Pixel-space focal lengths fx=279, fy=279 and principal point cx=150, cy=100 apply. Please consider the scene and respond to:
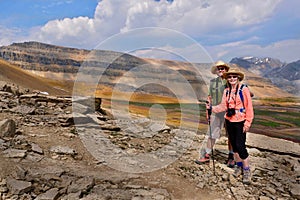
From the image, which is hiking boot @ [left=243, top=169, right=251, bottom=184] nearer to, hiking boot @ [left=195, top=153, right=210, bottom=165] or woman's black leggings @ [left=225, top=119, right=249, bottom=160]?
woman's black leggings @ [left=225, top=119, right=249, bottom=160]

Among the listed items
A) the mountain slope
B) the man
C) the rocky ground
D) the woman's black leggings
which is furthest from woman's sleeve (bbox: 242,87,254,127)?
the mountain slope

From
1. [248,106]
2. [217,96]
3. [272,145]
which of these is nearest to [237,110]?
[248,106]

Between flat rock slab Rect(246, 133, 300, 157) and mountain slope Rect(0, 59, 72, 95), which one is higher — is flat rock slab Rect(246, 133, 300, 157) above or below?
below

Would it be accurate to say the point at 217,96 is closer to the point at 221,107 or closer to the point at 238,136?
the point at 221,107

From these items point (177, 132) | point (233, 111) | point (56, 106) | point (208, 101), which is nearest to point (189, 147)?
point (177, 132)

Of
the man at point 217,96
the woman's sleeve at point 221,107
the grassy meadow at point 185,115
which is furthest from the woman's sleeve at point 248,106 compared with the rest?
the grassy meadow at point 185,115

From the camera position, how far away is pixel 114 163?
856 centimetres

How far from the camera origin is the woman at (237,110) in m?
7.43

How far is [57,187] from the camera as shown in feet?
21.5

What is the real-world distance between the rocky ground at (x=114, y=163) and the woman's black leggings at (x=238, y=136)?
0.93 metres

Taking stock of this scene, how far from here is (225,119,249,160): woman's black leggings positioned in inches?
301

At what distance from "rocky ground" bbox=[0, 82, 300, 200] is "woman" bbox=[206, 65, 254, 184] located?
1004 millimetres

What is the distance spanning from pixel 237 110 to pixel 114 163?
3.97 metres

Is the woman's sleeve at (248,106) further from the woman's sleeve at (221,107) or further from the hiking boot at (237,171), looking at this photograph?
the hiking boot at (237,171)
